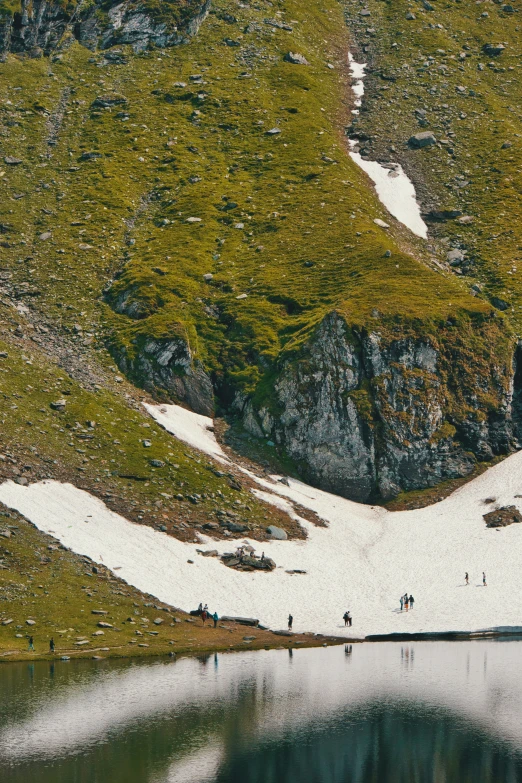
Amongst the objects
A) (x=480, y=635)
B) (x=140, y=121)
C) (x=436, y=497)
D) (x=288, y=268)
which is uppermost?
(x=140, y=121)

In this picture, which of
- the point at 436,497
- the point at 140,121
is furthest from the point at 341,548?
the point at 140,121

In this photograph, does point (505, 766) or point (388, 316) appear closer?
point (505, 766)

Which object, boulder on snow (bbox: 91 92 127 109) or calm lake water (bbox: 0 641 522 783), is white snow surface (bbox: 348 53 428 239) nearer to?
boulder on snow (bbox: 91 92 127 109)

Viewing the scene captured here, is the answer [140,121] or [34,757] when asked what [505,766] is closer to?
[34,757]

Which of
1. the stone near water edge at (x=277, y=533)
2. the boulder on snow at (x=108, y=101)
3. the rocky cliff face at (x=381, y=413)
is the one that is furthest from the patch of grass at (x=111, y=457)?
the boulder on snow at (x=108, y=101)

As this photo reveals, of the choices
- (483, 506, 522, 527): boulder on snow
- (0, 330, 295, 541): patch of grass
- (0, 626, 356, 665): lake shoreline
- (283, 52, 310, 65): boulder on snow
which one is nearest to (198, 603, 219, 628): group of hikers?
(0, 626, 356, 665): lake shoreline
